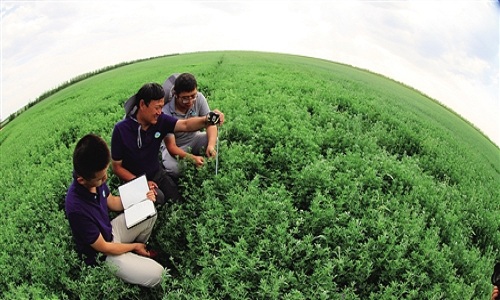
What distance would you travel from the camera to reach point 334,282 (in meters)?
4.28

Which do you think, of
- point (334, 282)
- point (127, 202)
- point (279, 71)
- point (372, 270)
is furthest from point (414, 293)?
point (279, 71)

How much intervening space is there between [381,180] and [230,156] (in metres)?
2.39

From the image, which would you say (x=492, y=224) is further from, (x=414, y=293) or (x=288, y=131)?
(x=288, y=131)

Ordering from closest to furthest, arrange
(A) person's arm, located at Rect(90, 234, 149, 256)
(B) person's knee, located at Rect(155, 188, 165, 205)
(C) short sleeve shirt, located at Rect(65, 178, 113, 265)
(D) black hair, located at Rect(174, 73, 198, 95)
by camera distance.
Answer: (C) short sleeve shirt, located at Rect(65, 178, 113, 265) < (A) person's arm, located at Rect(90, 234, 149, 256) < (B) person's knee, located at Rect(155, 188, 165, 205) < (D) black hair, located at Rect(174, 73, 198, 95)

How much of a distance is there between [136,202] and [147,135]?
3.15 ft

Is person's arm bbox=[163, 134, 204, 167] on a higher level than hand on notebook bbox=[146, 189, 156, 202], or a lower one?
higher

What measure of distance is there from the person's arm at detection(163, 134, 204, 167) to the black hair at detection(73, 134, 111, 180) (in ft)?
6.83

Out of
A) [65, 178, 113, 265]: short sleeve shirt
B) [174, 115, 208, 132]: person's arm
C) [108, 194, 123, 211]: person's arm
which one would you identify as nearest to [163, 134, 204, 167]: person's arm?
[174, 115, 208, 132]: person's arm

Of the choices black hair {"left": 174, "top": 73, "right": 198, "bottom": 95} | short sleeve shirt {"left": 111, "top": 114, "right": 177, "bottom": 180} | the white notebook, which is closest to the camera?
the white notebook

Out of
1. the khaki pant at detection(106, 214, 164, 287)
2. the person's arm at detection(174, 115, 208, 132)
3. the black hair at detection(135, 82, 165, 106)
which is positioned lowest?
the khaki pant at detection(106, 214, 164, 287)

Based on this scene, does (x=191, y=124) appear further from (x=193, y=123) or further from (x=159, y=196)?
(x=159, y=196)

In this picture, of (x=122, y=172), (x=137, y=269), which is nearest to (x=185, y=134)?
(x=122, y=172)

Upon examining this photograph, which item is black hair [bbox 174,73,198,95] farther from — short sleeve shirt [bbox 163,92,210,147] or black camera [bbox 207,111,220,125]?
black camera [bbox 207,111,220,125]

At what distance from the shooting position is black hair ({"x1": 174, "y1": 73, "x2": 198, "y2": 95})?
5.85 metres
